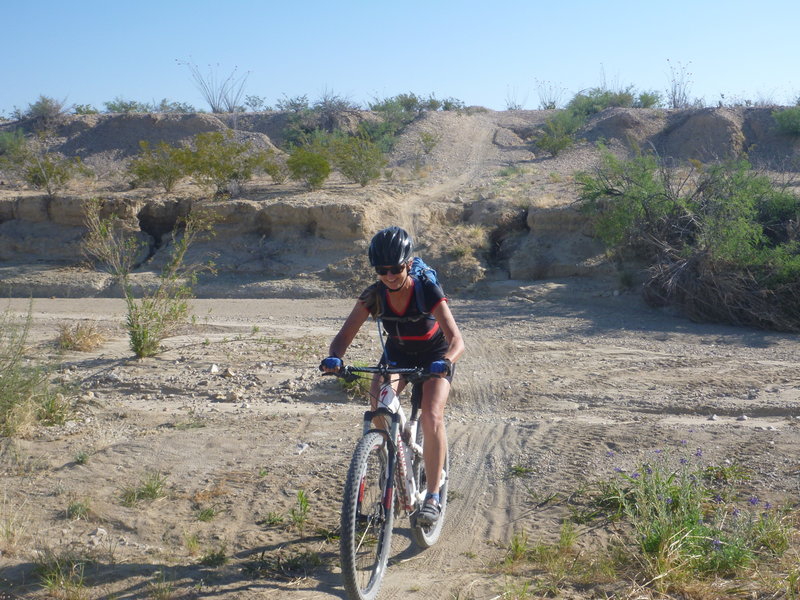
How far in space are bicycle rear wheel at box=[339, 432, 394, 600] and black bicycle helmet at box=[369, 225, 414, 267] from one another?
35.8 inches

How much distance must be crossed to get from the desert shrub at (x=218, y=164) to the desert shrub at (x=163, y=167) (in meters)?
0.18

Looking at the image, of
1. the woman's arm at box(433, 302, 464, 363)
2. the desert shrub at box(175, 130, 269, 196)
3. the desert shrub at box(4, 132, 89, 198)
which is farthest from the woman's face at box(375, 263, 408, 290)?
the desert shrub at box(4, 132, 89, 198)

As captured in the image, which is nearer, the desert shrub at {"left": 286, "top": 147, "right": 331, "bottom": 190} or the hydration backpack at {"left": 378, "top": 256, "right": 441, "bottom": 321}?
the hydration backpack at {"left": 378, "top": 256, "right": 441, "bottom": 321}

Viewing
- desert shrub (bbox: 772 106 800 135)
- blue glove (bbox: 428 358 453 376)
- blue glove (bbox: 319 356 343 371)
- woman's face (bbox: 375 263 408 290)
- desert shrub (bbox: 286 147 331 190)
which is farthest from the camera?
desert shrub (bbox: 772 106 800 135)

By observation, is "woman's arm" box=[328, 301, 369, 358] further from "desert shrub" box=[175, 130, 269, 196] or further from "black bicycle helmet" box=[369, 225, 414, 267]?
"desert shrub" box=[175, 130, 269, 196]

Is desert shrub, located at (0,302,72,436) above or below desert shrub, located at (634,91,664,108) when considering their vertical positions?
below

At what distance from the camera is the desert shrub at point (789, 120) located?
2522cm

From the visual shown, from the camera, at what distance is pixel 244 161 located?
18.8m

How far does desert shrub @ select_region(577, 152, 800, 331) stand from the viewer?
1143 centimetres

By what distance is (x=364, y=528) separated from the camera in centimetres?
398

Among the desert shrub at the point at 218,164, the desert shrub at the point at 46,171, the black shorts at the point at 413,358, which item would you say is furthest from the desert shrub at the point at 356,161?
the black shorts at the point at 413,358

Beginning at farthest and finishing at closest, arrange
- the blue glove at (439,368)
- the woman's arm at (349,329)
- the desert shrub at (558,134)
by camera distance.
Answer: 1. the desert shrub at (558,134)
2. the woman's arm at (349,329)
3. the blue glove at (439,368)

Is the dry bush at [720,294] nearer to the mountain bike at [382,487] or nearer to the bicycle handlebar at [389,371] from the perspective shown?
the mountain bike at [382,487]

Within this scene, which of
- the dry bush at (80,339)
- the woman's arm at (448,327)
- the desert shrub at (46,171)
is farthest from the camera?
the desert shrub at (46,171)
